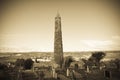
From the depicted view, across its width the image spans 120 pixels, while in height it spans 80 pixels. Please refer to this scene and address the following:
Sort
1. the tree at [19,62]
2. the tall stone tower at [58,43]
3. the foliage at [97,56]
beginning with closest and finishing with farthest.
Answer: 1. the tree at [19,62]
2. the tall stone tower at [58,43]
3. the foliage at [97,56]

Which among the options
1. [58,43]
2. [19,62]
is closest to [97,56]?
A: [58,43]

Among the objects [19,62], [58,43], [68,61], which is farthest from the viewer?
[68,61]

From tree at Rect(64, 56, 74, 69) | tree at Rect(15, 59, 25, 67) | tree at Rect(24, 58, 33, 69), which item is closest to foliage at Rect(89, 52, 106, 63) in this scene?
tree at Rect(64, 56, 74, 69)

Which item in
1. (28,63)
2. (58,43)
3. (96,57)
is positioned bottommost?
(28,63)

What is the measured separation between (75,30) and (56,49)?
84 cm

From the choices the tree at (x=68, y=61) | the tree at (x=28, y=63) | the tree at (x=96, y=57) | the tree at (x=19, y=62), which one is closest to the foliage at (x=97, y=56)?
the tree at (x=96, y=57)

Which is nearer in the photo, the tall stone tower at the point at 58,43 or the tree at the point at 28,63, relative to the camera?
the tree at the point at 28,63

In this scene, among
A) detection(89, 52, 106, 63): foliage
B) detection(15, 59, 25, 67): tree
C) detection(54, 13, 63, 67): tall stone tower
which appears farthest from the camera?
detection(89, 52, 106, 63): foliage

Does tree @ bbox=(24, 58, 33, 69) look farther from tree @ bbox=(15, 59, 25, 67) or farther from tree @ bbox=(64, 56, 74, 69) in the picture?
tree @ bbox=(64, 56, 74, 69)

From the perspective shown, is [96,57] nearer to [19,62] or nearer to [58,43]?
[58,43]

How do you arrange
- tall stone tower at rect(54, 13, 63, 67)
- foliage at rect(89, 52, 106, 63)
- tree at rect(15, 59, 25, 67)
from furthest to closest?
foliage at rect(89, 52, 106, 63) → tall stone tower at rect(54, 13, 63, 67) → tree at rect(15, 59, 25, 67)

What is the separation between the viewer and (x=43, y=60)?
16.9ft

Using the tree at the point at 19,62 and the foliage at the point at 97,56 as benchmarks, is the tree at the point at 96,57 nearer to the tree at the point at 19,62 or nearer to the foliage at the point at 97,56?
the foliage at the point at 97,56

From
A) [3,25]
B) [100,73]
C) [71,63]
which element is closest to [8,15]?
[3,25]
